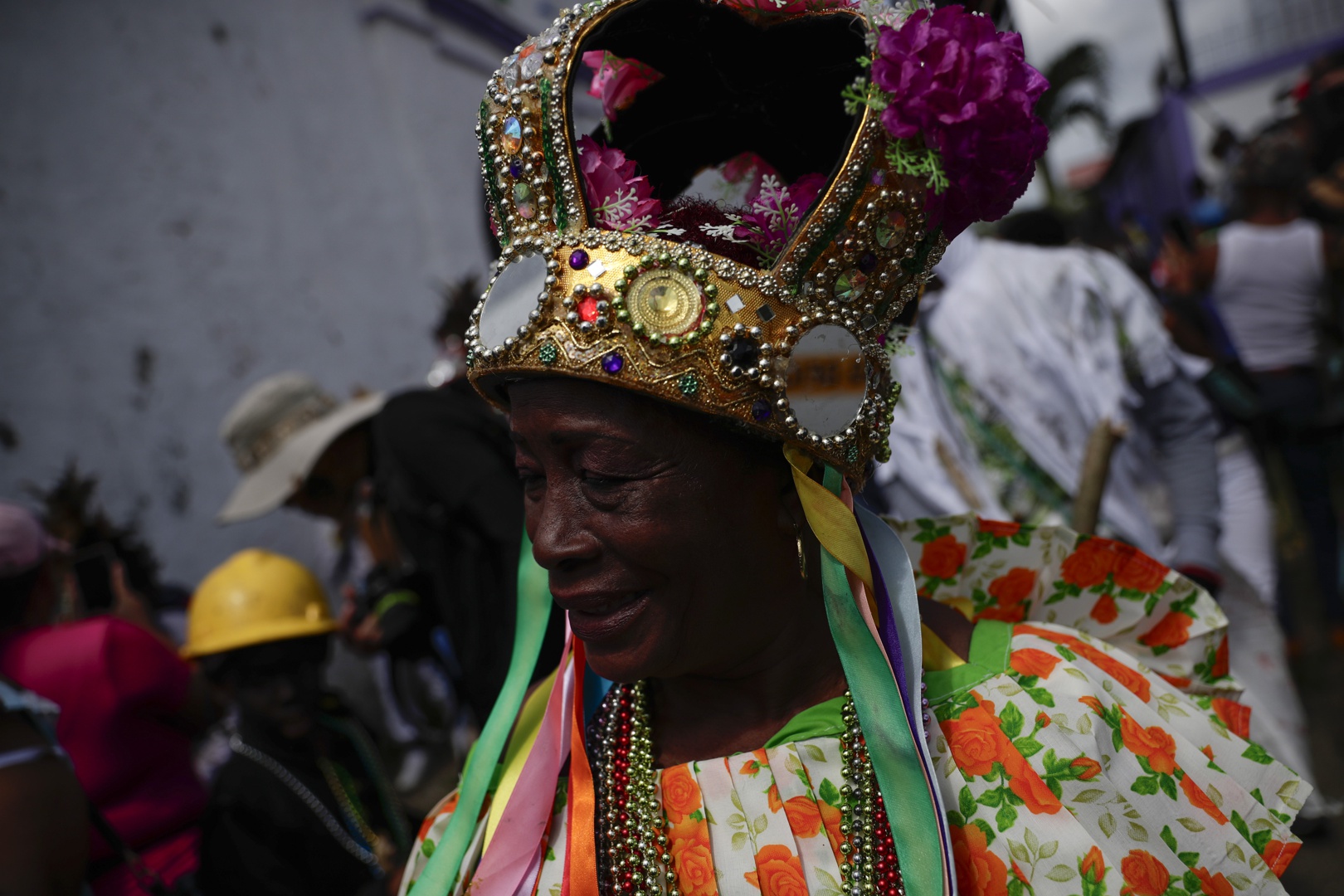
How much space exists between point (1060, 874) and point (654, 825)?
0.56m

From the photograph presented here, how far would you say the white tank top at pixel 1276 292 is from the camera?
5258 mm

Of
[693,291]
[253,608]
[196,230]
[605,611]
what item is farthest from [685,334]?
[196,230]

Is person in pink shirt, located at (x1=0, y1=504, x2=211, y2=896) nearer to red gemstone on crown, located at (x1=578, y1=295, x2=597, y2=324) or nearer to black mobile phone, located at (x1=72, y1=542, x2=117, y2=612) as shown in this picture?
black mobile phone, located at (x1=72, y1=542, x2=117, y2=612)

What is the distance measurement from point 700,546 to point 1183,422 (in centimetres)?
225

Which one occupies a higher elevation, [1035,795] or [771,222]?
[771,222]

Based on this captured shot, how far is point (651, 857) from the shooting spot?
139 cm

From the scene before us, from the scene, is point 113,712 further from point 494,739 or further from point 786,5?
point 786,5

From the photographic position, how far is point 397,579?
3.93 metres

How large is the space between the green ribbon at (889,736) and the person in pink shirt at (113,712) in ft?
7.72

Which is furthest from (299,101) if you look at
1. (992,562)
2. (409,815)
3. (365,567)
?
(992,562)

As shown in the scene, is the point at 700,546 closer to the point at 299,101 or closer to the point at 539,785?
the point at 539,785

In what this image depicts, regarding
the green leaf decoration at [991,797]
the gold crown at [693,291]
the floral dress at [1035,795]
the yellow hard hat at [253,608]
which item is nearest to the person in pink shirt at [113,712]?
the yellow hard hat at [253,608]

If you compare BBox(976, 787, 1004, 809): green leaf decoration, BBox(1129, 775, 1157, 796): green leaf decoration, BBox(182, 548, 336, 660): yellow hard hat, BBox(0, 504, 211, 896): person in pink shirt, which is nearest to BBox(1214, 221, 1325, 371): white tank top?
BBox(1129, 775, 1157, 796): green leaf decoration

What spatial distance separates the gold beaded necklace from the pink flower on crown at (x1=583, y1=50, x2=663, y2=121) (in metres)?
1.08
